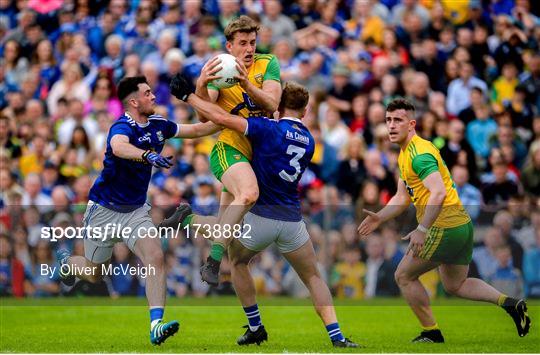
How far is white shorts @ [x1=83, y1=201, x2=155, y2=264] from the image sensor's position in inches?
460

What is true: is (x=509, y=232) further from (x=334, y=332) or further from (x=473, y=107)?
(x=334, y=332)

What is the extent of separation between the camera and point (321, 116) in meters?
19.8

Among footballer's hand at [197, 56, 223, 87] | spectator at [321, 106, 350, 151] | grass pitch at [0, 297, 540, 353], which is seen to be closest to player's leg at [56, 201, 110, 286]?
grass pitch at [0, 297, 540, 353]

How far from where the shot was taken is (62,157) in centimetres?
1958

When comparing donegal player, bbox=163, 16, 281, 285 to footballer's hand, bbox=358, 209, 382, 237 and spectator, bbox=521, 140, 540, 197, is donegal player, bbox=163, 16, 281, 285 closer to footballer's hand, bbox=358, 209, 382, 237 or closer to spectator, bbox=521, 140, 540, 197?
footballer's hand, bbox=358, 209, 382, 237

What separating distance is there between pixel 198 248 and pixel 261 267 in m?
0.95

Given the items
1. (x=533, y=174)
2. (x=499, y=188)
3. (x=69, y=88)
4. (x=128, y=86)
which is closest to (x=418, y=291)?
(x=128, y=86)

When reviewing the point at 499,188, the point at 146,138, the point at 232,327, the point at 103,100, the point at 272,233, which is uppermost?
the point at 146,138

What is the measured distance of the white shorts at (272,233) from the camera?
1169cm

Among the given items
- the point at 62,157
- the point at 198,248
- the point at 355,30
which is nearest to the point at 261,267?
the point at 198,248

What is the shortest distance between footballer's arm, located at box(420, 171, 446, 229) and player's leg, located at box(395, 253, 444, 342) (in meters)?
0.70

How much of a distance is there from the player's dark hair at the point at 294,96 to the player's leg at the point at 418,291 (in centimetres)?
189

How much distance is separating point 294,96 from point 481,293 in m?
2.71

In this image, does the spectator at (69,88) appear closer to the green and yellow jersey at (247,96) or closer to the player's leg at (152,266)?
the green and yellow jersey at (247,96)
